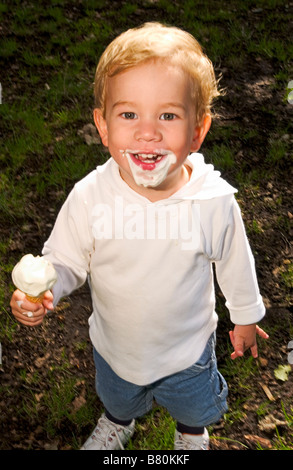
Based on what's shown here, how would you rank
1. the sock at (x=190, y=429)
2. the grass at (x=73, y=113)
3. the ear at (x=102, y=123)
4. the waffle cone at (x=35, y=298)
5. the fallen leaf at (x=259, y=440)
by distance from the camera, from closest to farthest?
the waffle cone at (x=35, y=298) < the ear at (x=102, y=123) < the sock at (x=190, y=429) < the fallen leaf at (x=259, y=440) < the grass at (x=73, y=113)

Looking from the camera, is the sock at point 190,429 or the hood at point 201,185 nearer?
the hood at point 201,185

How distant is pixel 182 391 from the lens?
227 centimetres

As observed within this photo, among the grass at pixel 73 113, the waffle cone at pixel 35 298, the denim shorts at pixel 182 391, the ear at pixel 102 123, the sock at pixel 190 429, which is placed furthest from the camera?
the grass at pixel 73 113

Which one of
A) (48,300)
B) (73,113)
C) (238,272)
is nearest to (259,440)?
(238,272)

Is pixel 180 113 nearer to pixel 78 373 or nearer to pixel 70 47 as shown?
pixel 78 373

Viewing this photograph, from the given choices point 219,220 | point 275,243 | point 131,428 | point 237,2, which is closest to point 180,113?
point 219,220

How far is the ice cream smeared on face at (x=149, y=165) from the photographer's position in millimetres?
1803

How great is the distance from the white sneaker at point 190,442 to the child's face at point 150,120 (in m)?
1.33

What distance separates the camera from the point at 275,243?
363 centimetres

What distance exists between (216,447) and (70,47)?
384cm

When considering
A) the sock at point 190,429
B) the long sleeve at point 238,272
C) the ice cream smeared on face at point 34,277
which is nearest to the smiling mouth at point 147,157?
the long sleeve at point 238,272

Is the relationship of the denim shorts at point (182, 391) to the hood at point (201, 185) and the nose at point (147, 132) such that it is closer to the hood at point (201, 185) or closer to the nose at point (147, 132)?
the hood at point (201, 185)

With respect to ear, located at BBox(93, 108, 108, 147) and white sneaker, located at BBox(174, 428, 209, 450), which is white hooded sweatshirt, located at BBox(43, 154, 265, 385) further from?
white sneaker, located at BBox(174, 428, 209, 450)

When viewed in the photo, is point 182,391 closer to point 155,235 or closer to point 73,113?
point 155,235
